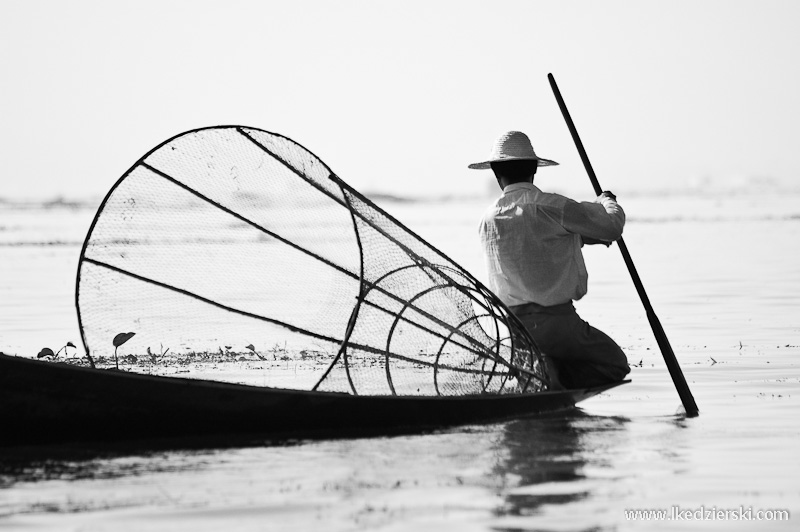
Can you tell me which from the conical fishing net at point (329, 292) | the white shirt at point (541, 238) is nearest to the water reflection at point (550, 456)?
the conical fishing net at point (329, 292)

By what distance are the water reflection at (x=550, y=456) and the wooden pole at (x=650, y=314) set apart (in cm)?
50

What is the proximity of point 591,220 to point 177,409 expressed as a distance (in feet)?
8.01

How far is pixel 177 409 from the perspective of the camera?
5934 mm

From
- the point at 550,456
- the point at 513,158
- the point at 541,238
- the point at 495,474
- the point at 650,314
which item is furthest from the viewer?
the point at 650,314

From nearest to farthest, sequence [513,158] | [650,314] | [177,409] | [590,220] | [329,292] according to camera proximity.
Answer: [177,409], [590,220], [513,158], [650,314], [329,292]

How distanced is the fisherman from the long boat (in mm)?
718

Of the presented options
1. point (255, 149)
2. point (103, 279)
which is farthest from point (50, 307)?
point (255, 149)

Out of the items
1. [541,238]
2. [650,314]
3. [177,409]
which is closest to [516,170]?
[541,238]

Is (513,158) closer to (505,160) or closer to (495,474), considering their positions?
(505,160)

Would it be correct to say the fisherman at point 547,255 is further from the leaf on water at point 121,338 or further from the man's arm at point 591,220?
the leaf on water at point 121,338

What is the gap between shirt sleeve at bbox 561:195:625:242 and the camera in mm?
6715

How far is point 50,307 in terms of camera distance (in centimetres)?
1376

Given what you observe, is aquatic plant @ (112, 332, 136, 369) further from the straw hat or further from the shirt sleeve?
the shirt sleeve

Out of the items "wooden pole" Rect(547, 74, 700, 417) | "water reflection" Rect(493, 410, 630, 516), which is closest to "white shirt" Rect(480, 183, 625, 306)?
"wooden pole" Rect(547, 74, 700, 417)
